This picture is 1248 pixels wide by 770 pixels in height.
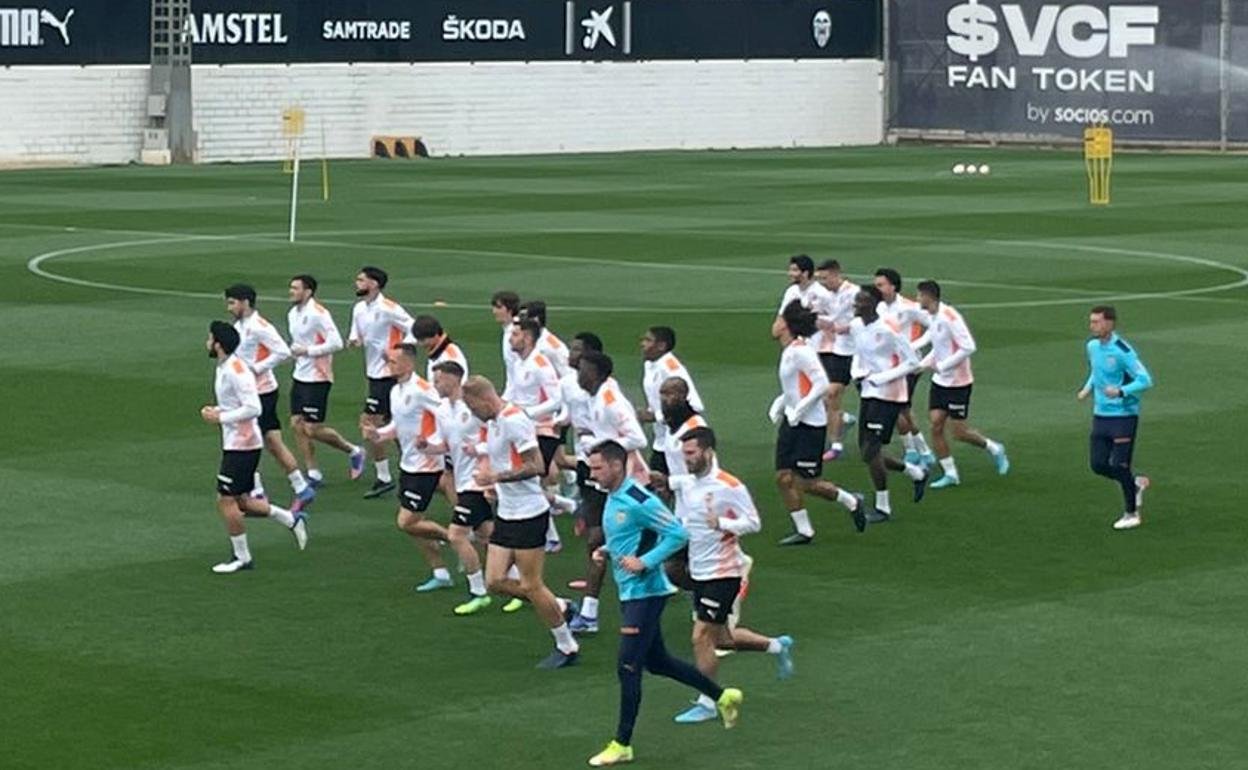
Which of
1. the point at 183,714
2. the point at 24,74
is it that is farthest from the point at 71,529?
the point at 24,74

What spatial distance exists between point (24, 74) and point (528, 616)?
56.4 metres

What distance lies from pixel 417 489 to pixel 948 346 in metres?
7.30

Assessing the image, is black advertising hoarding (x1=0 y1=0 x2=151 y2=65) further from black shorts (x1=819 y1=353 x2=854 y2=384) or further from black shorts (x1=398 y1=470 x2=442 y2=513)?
black shorts (x1=398 y1=470 x2=442 y2=513)

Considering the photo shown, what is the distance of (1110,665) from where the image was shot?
18.7 m

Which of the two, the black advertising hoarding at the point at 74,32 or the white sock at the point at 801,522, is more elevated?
the black advertising hoarding at the point at 74,32

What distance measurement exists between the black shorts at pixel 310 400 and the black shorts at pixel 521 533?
7.98 metres

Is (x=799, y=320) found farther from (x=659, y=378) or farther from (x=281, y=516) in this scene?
(x=281, y=516)

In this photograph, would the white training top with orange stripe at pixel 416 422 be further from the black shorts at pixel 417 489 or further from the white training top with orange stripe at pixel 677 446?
the white training top with orange stripe at pixel 677 446

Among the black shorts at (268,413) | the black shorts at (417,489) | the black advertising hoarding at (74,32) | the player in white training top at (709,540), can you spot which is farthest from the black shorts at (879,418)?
the black advertising hoarding at (74,32)

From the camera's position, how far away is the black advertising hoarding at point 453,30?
246ft

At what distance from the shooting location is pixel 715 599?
57.5ft

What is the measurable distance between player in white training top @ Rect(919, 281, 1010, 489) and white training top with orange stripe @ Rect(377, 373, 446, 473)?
649 cm

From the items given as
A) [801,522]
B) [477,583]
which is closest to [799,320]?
[801,522]

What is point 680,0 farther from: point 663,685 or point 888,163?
point 663,685
